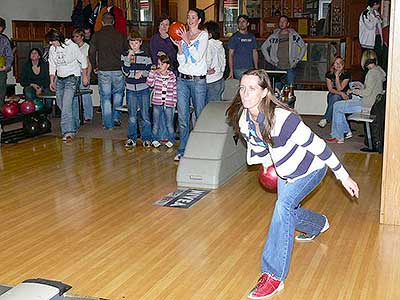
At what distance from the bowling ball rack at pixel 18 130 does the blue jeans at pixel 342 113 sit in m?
3.67

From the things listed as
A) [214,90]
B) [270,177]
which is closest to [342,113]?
[214,90]

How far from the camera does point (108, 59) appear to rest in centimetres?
826

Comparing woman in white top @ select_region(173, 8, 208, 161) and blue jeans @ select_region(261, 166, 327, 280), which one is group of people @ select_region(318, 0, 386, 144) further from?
blue jeans @ select_region(261, 166, 327, 280)

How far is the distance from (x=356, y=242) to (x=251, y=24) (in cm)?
1034

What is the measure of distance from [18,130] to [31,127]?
0.80ft

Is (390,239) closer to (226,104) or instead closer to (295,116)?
(295,116)

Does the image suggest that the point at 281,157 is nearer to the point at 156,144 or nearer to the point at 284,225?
the point at 284,225

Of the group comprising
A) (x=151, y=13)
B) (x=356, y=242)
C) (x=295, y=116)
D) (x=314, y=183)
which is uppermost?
(x=151, y=13)

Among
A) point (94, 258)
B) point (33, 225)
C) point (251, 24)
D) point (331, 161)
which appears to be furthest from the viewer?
point (251, 24)

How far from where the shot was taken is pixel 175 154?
23.6 ft

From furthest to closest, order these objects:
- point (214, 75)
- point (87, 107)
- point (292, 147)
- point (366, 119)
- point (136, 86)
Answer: point (87, 107), point (136, 86), point (366, 119), point (214, 75), point (292, 147)

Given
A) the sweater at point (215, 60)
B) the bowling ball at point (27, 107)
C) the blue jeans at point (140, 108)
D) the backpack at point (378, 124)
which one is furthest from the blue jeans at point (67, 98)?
the backpack at point (378, 124)

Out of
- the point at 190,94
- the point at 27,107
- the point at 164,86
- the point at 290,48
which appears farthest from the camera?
the point at 290,48

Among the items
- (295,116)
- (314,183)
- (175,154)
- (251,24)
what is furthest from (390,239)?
(251,24)
